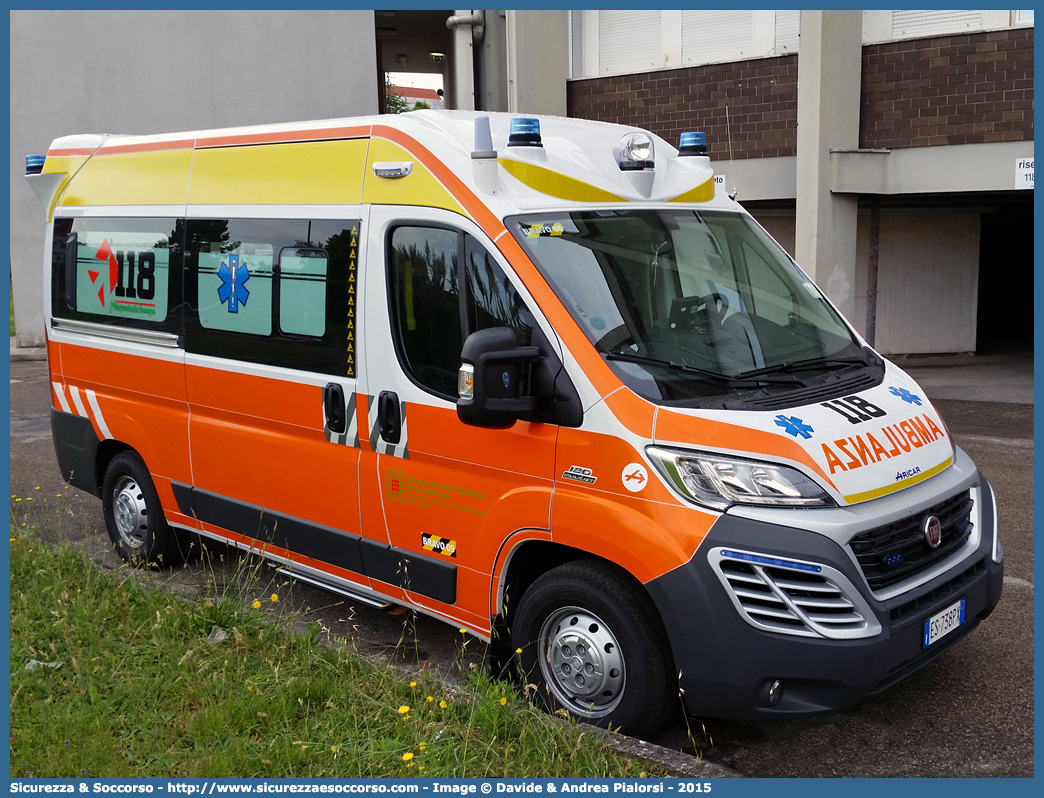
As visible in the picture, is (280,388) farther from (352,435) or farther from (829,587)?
(829,587)

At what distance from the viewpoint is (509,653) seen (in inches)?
178

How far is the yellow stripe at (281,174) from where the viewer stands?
4996 mm

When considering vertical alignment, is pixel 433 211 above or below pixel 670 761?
above

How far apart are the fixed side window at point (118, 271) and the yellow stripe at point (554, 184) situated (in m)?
2.57

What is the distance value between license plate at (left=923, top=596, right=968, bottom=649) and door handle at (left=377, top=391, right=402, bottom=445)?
2423 millimetres

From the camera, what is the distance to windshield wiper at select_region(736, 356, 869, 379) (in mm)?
4133

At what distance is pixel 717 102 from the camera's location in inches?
558

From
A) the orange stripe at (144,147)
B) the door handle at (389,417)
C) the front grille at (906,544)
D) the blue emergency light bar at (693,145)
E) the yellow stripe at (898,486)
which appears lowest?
the front grille at (906,544)

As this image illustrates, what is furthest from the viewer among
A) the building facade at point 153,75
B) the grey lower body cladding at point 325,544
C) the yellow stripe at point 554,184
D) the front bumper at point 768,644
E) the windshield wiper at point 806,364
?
the building facade at point 153,75

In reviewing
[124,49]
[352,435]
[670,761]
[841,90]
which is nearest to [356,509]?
[352,435]

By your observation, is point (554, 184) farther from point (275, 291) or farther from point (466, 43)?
point (466, 43)

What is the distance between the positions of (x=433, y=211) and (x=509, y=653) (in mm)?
2041

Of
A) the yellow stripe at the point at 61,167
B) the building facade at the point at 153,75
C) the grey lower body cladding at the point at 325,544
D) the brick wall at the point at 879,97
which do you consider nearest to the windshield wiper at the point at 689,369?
the grey lower body cladding at the point at 325,544

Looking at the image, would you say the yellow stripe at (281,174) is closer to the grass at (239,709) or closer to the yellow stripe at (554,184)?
the yellow stripe at (554,184)
